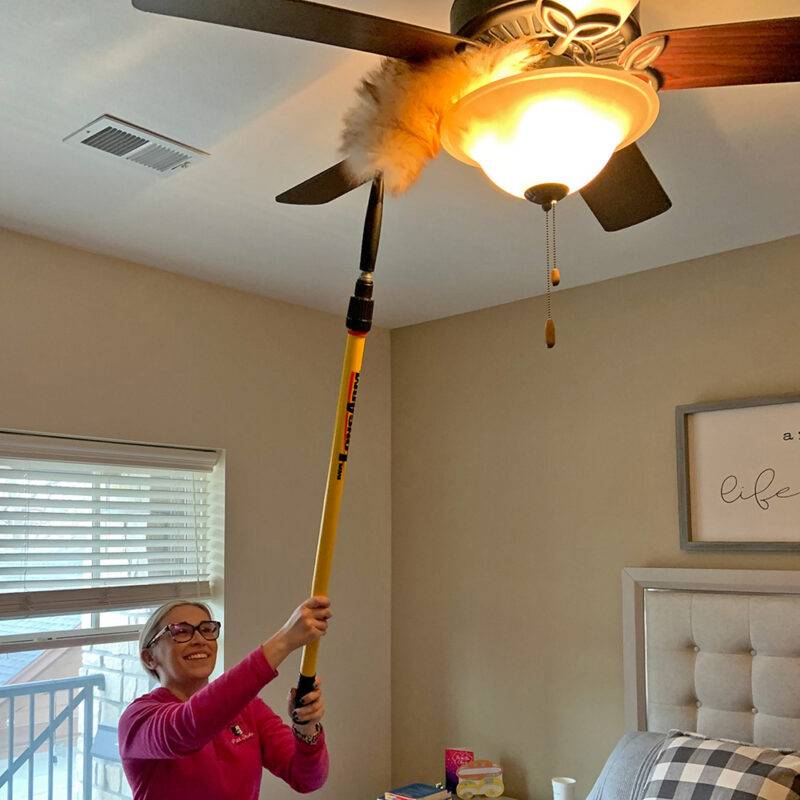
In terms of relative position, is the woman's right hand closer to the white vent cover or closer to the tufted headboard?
the white vent cover

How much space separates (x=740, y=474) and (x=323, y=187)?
74.1 inches

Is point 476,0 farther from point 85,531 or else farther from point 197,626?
point 85,531

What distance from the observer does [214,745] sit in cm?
Answer: 207

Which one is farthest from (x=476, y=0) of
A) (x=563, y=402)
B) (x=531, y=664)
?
(x=531, y=664)

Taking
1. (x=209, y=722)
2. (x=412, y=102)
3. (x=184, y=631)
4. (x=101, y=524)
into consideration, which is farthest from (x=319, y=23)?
(x=101, y=524)

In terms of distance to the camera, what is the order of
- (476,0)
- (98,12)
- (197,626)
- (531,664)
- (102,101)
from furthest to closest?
(531,664), (197,626), (102,101), (98,12), (476,0)

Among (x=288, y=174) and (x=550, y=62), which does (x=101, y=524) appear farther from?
(x=550, y=62)

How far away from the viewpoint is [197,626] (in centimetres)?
222

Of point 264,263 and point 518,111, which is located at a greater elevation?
point 264,263

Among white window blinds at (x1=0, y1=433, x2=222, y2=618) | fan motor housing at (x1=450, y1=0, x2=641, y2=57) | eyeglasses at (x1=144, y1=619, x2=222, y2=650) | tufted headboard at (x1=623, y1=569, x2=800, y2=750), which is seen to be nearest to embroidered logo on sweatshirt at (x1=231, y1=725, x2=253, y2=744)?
eyeglasses at (x1=144, y1=619, x2=222, y2=650)

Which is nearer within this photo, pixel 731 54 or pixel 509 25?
pixel 731 54

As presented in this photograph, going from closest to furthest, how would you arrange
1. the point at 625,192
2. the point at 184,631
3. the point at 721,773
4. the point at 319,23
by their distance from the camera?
the point at 319,23, the point at 625,192, the point at 184,631, the point at 721,773

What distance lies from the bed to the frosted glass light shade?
6.07 ft

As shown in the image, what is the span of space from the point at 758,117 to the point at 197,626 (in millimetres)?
1821
